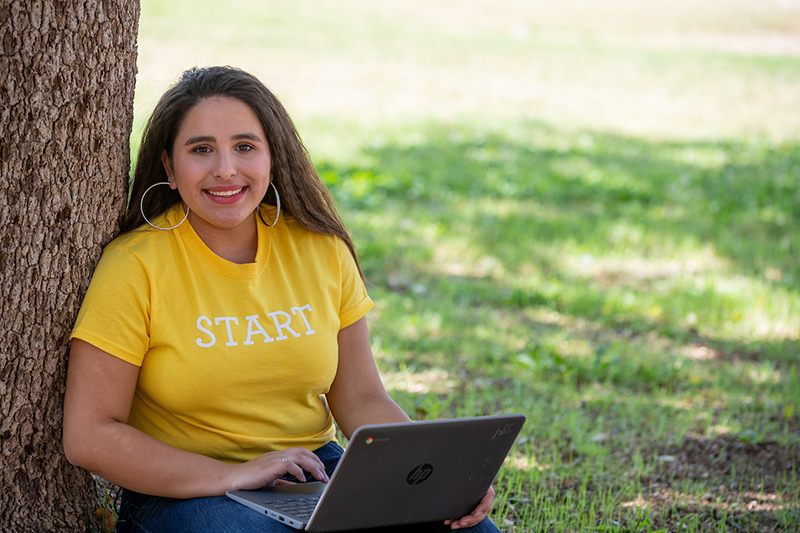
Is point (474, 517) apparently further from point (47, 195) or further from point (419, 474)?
point (47, 195)

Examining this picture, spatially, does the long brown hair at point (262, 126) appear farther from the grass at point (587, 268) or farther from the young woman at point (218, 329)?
the grass at point (587, 268)

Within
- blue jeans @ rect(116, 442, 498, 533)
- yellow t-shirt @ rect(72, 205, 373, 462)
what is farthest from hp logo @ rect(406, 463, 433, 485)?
yellow t-shirt @ rect(72, 205, 373, 462)

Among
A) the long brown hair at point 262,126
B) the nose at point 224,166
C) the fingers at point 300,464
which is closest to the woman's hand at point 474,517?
the fingers at point 300,464

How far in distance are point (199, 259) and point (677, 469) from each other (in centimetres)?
251

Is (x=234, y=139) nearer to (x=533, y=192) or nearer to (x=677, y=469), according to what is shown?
(x=677, y=469)

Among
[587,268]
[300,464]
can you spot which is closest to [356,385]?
[300,464]

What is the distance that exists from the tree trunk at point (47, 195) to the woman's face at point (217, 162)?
0.20 meters

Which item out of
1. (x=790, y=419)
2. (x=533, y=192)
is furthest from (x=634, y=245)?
(x=790, y=419)

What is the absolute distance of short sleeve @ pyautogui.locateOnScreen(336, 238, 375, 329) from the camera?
2.73 metres

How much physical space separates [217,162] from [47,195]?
0.48 metres

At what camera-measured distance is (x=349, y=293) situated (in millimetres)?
2736

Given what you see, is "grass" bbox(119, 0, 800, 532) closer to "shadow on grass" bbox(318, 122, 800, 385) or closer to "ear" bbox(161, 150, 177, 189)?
"shadow on grass" bbox(318, 122, 800, 385)

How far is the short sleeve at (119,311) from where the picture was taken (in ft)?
7.30

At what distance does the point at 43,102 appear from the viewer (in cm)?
223
